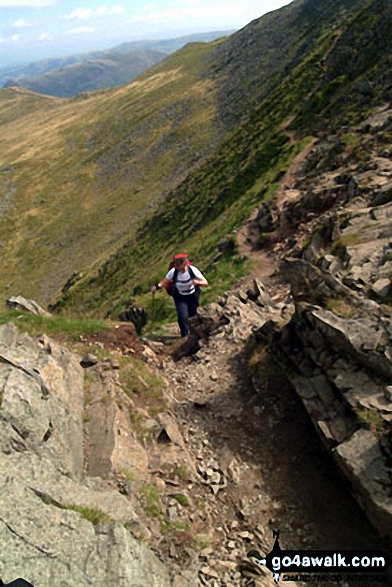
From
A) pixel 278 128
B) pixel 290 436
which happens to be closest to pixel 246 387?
pixel 290 436

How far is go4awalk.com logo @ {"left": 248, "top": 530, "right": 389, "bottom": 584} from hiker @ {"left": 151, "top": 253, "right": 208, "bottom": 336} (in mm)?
9807

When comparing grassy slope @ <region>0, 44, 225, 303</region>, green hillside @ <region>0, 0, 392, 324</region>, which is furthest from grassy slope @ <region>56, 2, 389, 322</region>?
grassy slope @ <region>0, 44, 225, 303</region>

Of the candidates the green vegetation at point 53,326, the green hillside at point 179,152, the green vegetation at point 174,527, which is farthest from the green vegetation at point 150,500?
the green hillside at point 179,152

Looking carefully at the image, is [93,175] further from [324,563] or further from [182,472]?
[324,563]

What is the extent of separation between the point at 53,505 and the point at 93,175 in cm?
10663

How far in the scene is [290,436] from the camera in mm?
11531

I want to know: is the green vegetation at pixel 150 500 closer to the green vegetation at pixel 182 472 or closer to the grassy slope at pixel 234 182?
the green vegetation at pixel 182 472

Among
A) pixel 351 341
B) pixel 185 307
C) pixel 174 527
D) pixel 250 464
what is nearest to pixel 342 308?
pixel 351 341

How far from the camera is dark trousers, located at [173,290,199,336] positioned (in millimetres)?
17250

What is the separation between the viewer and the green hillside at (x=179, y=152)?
120 ft

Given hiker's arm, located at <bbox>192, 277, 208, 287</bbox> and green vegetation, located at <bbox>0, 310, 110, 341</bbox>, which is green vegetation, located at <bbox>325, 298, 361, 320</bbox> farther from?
green vegetation, located at <bbox>0, 310, 110, 341</bbox>

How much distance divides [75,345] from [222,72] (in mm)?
132714

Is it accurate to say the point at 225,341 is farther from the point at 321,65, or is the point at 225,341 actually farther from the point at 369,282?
the point at 321,65

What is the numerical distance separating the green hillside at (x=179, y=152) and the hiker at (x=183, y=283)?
4947mm
